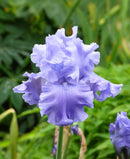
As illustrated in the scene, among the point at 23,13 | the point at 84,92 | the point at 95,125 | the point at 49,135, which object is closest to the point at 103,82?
the point at 84,92

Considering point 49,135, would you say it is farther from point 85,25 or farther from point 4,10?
point 4,10

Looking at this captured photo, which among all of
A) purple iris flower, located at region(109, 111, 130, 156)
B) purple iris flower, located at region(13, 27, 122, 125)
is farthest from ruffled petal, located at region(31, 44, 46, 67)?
purple iris flower, located at region(109, 111, 130, 156)

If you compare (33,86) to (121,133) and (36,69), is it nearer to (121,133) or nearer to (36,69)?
(121,133)

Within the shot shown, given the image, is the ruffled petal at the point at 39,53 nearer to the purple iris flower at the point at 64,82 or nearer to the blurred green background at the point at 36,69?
the purple iris flower at the point at 64,82

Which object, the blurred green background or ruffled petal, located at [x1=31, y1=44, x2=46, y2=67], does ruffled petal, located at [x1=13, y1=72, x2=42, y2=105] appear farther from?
the blurred green background

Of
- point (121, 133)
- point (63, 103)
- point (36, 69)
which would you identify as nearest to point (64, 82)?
point (63, 103)

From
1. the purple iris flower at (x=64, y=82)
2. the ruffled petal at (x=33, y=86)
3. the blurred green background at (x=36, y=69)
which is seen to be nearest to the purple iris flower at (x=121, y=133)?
the purple iris flower at (x=64, y=82)
